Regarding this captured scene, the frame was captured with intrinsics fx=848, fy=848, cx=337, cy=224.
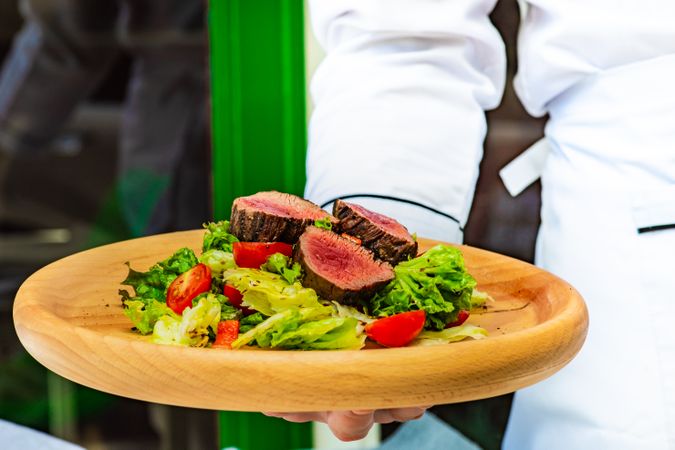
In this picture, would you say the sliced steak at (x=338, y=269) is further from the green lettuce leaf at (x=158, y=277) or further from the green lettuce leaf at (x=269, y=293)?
the green lettuce leaf at (x=158, y=277)

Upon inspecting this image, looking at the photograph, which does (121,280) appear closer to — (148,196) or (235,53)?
(235,53)

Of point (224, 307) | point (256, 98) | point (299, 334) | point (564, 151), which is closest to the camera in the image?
point (299, 334)

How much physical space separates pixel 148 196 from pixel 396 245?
1.74m

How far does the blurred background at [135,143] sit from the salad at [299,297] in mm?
912

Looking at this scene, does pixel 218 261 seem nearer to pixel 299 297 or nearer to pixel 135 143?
pixel 299 297

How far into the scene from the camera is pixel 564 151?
4.34 ft

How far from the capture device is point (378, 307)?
3.28 ft

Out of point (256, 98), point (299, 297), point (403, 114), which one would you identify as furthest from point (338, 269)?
point (256, 98)

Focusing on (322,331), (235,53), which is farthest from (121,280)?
→ (235,53)

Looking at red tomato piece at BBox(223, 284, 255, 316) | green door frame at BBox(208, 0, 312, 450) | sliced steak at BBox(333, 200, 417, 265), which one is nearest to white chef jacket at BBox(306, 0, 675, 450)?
sliced steak at BBox(333, 200, 417, 265)

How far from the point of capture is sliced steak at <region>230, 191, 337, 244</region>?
1094 millimetres

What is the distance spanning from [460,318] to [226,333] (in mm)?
280

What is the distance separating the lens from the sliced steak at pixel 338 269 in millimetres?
979

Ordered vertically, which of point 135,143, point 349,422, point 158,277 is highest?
point 158,277
